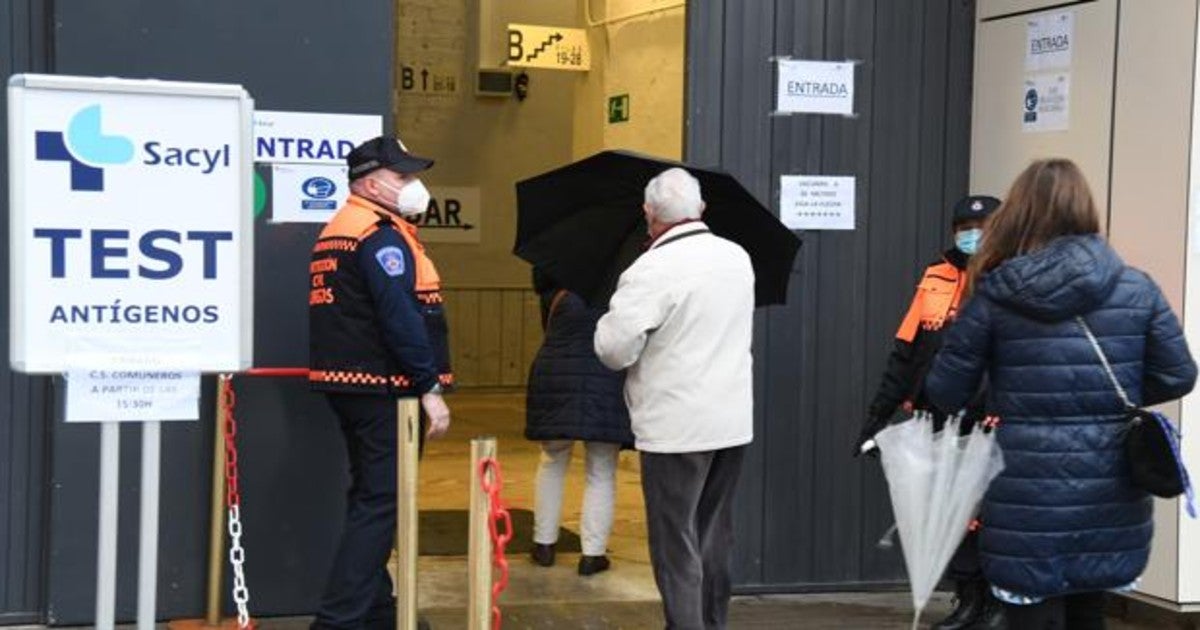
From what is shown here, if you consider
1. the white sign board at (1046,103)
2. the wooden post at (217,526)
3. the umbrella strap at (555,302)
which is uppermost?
the white sign board at (1046,103)

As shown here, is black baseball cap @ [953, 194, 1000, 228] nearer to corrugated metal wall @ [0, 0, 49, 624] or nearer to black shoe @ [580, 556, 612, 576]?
black shoe @ [580, 556, 612, 576]

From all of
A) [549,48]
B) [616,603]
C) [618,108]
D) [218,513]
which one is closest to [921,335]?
[616,603]

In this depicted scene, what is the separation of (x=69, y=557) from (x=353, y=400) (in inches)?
48.8

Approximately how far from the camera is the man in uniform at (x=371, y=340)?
4.96m

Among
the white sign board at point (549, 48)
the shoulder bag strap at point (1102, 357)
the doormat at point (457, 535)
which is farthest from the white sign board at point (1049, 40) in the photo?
the white sign board at point (549, 48)

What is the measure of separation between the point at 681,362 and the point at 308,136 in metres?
1.77

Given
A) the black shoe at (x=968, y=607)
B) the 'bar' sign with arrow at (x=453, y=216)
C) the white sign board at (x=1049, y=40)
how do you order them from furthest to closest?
1. the 'bar' sign with arrow at (x=453, y=216)
2. the white sign board at (x=1049, y=40)
3. the black shoe at (x=968, y=607)

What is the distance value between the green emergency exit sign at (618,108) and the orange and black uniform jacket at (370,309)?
4.14m

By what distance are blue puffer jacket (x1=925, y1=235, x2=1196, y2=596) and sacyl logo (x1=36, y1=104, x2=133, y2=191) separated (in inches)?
91.8

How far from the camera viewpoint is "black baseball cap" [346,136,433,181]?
5047 mm

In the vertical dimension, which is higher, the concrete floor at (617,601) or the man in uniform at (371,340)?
the man in uniform at (371,340)

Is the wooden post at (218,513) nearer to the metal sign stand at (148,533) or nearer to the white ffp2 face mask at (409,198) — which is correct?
the white ffp2 face mask at (409,198)

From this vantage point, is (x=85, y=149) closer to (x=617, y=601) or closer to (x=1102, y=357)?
(x=1102, y=357)

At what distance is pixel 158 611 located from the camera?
5445 mm
